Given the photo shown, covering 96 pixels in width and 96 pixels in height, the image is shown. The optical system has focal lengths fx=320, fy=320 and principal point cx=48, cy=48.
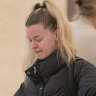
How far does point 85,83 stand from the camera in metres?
1.40

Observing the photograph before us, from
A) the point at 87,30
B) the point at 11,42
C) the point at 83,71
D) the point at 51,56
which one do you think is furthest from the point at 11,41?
the point at 83,71

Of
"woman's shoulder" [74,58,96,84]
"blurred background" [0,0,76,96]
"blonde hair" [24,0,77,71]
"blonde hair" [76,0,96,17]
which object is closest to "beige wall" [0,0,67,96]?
"blurred background" [0,0,76,96]

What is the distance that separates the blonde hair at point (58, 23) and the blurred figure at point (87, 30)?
541 millimetres

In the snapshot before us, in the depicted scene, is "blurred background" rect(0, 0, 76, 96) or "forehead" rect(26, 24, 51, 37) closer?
"forehead" rect(26, 24, 51, 37)

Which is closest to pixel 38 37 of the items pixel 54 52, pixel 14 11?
pixel 54 52

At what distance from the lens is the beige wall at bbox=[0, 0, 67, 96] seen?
11.2 feet

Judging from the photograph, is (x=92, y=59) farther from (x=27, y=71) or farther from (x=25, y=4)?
(x=25, y=4)

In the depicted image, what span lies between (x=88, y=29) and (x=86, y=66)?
0.70 metres

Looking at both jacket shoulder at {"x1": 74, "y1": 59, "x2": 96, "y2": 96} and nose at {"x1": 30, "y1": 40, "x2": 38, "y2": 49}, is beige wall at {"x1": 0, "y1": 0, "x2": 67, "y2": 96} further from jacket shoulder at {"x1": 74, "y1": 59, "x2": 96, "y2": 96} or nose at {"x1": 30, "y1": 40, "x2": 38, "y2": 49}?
jacket shoulder at {"x1": 74, "y1": 59, "x2": 96, "y2": 96}

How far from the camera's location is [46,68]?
5.09ft

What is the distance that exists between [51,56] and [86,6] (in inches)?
27.2

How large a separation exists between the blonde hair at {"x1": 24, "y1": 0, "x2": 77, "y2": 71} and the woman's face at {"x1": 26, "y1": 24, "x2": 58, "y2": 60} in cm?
3

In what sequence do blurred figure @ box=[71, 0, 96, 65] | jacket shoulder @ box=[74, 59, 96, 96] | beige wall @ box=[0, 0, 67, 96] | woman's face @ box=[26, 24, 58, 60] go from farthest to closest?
beige wall @ box=[0, 0, 67, 96], blurred figure @ box=[71, 0, 96, 65], woman's face @ box=[26, 24, 58, 60], jacket shoulder @ box=[74, 59, 96, 96]

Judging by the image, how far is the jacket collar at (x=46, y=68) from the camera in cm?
154
